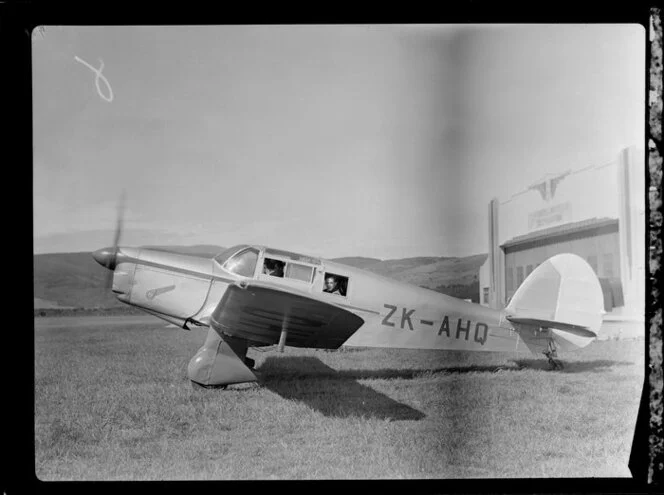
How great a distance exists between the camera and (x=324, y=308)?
2324 millimetres

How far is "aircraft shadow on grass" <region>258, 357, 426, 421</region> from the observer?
2404 millimetres

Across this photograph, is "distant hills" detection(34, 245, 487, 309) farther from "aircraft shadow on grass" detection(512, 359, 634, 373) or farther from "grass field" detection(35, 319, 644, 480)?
"aircraft shadow on grass" detection(512, 359, 634, 373)

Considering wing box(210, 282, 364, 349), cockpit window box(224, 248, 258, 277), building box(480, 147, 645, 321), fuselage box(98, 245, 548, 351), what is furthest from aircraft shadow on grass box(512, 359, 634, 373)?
cockpit window box(224, 248, 258, 277)

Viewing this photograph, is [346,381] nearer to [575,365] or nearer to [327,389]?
[327,389]

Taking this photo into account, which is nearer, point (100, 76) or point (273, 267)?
point (100, 76)

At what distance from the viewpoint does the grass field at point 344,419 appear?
223 cm

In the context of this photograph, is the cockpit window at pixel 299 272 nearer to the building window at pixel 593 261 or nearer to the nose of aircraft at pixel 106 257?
the nose of aircraft at pixel 106 257

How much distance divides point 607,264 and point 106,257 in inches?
94.9

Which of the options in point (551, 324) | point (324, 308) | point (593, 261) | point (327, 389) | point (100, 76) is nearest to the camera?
point (100, 76)

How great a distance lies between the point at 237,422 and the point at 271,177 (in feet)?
3.79

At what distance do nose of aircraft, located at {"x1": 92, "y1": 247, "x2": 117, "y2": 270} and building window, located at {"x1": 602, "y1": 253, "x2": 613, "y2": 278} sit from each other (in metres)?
2.35

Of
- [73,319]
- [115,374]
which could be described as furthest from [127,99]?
[115,374]

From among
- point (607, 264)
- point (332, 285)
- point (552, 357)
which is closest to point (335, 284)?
point (332, 285)

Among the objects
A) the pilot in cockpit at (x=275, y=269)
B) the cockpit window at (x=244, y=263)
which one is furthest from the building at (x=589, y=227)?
the cockpit window at (x=244, y=263)
